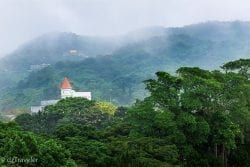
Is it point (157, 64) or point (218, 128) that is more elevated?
point (157, 64)

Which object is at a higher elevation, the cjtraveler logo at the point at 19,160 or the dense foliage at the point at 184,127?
the dense foliage at the point at 184,127

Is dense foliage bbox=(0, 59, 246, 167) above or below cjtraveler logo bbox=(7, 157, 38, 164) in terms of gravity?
above

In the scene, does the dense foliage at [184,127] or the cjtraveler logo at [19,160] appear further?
the dense foliage at [184,127]

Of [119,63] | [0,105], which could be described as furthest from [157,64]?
[0,105]

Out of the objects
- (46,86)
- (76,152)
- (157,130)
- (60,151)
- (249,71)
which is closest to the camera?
(60,151)

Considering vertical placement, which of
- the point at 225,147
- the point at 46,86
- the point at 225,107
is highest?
the point at 46,86

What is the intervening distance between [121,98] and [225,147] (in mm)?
104965

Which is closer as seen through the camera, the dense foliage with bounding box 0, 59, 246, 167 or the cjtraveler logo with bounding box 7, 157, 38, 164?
the cjtraveler logo with bounding box 7, 157, 38, 164

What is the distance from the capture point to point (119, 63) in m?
198

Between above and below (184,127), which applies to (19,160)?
below

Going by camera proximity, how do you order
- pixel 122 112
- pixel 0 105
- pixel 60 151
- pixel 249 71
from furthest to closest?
pixel 0 105 → pixel 122 112 → pixel 249 71 → pixel 60 151

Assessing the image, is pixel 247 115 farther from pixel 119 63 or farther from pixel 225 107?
pixel 119 63

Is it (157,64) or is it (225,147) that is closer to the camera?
(225,147)

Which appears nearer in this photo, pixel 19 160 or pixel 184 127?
pixel 19 160
